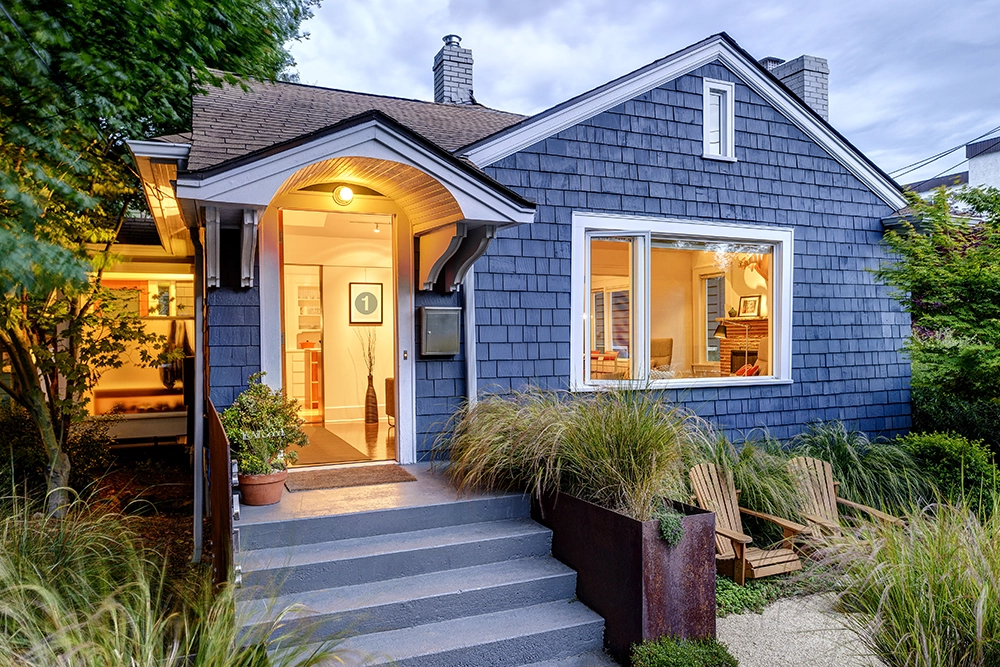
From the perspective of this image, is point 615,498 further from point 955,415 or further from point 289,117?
point 955,415

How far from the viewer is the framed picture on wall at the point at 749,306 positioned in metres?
7.43

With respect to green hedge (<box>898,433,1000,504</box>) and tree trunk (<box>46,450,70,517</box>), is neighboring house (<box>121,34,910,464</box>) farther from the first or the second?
tree trunk (<box>46,450,70,517</box>)

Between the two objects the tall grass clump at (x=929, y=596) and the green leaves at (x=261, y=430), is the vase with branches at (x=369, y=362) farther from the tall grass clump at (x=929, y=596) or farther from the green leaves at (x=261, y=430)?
the tall grass clump at (x=929, y=596)

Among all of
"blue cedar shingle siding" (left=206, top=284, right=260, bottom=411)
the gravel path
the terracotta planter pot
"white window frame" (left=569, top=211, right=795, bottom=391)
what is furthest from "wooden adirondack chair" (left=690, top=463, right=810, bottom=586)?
"blue cedar shingle siding" (left=206, top=284, right=260, bottom=411)

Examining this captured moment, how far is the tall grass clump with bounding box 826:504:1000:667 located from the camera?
2.78 metres

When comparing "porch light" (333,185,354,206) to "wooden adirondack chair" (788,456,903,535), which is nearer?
"porch light" (333,185,354,206)

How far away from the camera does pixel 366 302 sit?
9844mm

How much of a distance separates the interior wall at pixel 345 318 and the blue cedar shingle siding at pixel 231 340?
4.15 meters

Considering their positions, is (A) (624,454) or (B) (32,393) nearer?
(A) (624,454)

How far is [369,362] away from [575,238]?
170 inches

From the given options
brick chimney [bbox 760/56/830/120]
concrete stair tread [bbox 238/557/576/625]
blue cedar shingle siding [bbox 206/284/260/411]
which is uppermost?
brick chimney [bbox 760/56/830/120]

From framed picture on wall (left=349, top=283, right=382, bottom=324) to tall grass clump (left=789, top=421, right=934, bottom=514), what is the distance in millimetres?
5884

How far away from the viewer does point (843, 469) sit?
22.5 ft

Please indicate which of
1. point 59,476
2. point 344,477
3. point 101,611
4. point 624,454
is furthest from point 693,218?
point 59,476
